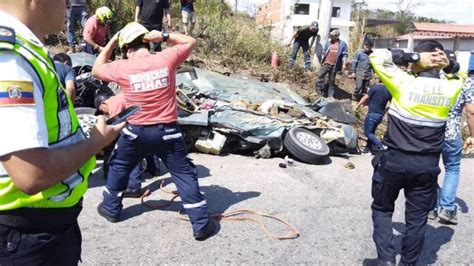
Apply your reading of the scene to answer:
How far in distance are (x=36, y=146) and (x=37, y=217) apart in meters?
0.36

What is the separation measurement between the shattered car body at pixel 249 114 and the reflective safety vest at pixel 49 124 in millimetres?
5313

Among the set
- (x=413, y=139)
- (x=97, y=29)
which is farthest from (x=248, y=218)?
(x=97, y=29)

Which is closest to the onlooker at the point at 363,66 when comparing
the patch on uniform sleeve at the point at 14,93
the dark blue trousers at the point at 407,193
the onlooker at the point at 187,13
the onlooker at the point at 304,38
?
the onlooker at the point at 304,38

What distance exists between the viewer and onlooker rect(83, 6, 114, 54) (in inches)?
335

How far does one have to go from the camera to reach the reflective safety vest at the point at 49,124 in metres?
1.36

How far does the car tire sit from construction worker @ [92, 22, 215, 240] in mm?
3000

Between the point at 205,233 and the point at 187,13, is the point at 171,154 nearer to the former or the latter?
the point at 205,233

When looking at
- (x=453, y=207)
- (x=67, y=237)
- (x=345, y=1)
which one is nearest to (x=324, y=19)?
(x=453, y=207)

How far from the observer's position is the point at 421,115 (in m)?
3.40

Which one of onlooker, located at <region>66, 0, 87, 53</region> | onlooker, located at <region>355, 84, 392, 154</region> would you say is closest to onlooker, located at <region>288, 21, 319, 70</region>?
onlooker, located at <region>355, 84, 392, 154</region>

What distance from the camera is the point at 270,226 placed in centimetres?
454

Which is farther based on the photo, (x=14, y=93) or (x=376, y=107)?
(x=376, y=107)

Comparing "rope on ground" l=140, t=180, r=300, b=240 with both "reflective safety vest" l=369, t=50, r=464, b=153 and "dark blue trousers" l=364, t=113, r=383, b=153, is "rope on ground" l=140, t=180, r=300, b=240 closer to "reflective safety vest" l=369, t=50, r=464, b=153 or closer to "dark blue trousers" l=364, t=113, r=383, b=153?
"reflective safety vest" l=369, t=50, r=464, b=153

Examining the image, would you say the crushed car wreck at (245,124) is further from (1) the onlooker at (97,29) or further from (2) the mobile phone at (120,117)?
(2) the mobile phone at (120,117)
